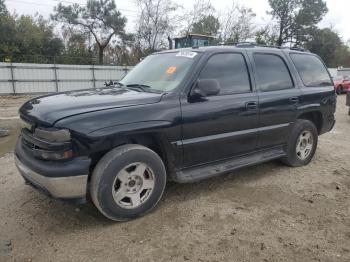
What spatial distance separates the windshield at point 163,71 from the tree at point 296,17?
44.3 m

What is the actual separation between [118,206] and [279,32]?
4764 centimetres

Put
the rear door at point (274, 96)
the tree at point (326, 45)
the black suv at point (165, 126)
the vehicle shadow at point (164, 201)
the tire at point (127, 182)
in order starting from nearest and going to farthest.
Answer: the black suv at point (165, 126), the tire at point (127, 182), the vehicle shadow at point (164, 201), the rear door at point (274, 96), the tree at point (326, 45)

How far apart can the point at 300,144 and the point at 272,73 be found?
134cm

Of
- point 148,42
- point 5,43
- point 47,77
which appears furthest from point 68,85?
point 148,42

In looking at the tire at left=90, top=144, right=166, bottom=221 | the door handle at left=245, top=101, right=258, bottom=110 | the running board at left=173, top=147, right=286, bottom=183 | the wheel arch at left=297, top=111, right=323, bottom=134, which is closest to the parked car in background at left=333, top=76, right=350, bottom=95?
the wheel arch at left=297, top=111, right=323, bottom=134

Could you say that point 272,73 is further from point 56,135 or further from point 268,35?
point 268,35

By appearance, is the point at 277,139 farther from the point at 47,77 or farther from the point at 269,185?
the point at 47,77

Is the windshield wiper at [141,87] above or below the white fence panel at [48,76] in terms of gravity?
above

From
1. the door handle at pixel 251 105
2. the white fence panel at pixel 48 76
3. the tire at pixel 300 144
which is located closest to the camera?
the door handle at pixel 251 105

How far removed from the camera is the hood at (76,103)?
3.13 metres

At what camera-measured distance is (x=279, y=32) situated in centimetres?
4612

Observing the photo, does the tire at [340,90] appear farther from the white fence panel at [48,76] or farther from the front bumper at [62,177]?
the front bumper at [62,177]

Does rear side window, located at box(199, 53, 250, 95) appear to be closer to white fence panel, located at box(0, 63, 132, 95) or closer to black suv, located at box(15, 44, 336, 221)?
black suv, located at box(15, 44, 336, 221)

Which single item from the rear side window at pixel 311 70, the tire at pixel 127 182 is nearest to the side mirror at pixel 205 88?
the tire at pixel 127 182
